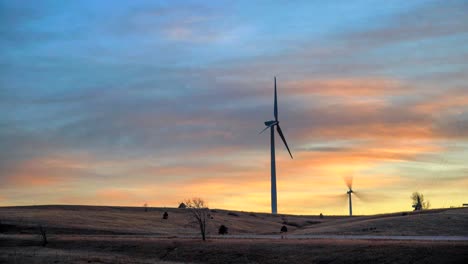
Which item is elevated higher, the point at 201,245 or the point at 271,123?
the point at 271,123

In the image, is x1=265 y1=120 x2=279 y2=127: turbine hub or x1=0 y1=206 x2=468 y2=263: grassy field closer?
x1=0 y1=206 x2=468 y2=263: grassy field

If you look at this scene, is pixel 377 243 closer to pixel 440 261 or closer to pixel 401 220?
pixel 440 261

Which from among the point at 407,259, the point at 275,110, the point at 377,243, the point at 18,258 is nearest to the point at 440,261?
the point at 407,259

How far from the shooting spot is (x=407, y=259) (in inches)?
2052

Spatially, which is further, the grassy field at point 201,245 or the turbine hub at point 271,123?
the turbine hub at point 271,123

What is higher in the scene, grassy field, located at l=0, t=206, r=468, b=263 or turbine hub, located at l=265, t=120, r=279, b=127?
turbine hub, located at l=265, t=120, r=279, b=127

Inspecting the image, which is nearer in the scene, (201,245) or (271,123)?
(201,245)

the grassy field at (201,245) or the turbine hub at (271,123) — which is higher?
the turbine hub at (271,123)

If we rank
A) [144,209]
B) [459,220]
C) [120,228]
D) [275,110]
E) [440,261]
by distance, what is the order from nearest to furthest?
[440,261] → [459,220] → [120,228] → [275,110] → [144,209]

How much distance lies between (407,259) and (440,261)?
10.00 feet

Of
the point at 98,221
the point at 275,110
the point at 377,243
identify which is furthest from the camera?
the point at 275,110

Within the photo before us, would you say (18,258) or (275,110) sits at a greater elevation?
(275,110)

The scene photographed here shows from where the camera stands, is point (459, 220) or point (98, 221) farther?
point (98, 221)

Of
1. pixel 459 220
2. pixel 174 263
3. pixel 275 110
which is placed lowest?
pixel 174 263
